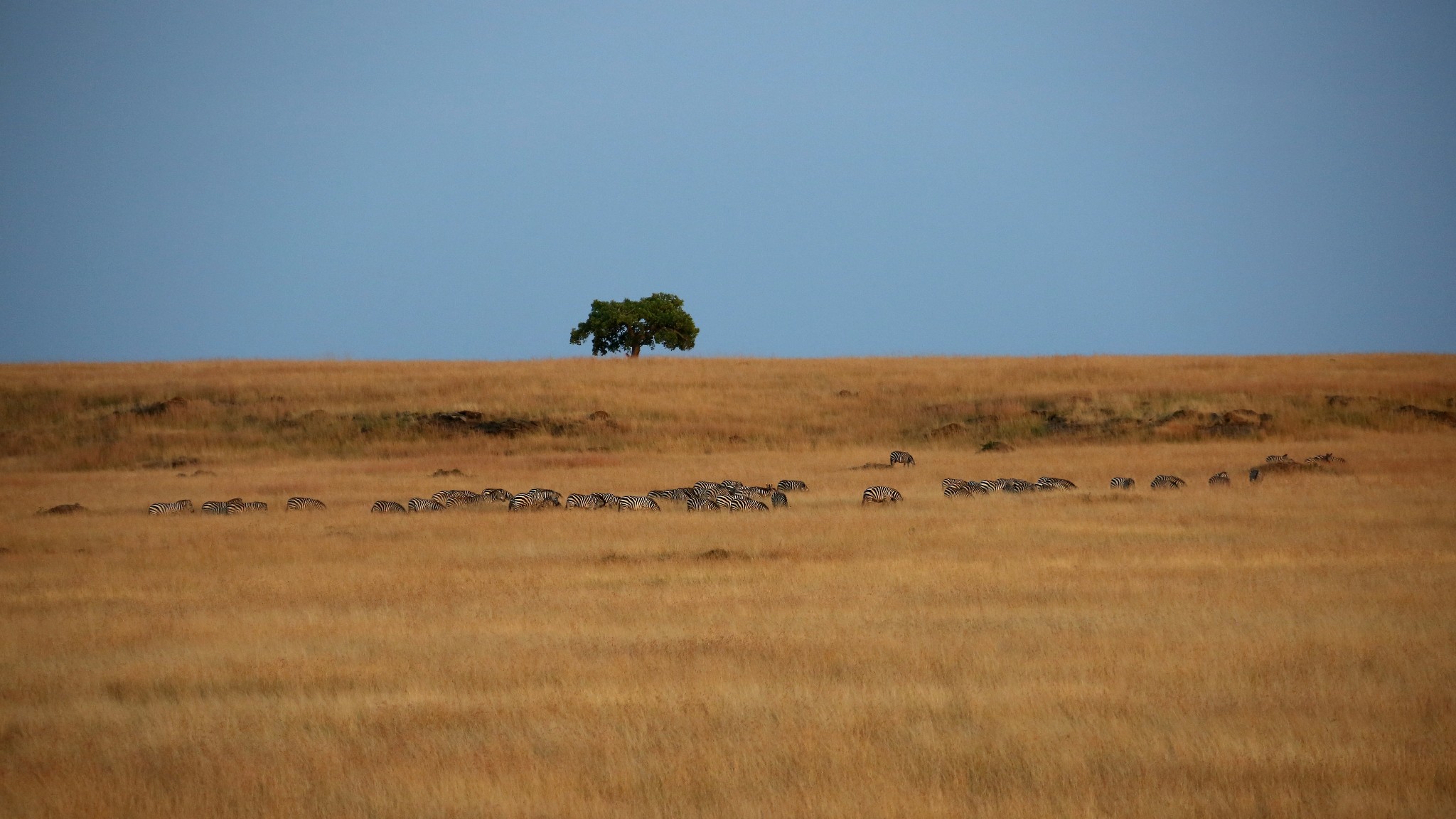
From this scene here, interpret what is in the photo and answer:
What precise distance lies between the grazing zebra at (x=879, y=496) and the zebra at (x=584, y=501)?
18.0ft

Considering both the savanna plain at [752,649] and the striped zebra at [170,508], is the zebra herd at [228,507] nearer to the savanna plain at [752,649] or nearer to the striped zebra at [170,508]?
the striped zebra at [170,508]

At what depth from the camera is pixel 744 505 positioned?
25438 mm

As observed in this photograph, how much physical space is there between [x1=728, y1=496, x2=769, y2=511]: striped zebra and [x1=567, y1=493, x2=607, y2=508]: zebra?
279cm

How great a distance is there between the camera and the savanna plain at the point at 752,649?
861cm

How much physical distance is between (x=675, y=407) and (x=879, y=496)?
952 inches

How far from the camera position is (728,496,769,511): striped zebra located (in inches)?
994

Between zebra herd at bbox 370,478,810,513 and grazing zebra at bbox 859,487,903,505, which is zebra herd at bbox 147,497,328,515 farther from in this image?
grazing zebra at bbox 859,487,903,505

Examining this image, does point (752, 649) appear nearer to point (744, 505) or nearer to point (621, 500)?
point (744, 505)

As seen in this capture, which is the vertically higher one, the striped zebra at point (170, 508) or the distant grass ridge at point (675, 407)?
the distant grass ridge at point (675, 407)

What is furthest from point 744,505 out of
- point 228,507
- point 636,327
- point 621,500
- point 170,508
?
point 636,327

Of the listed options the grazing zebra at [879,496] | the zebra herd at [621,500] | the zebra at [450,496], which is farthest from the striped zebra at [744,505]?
the zebra at [450,496]

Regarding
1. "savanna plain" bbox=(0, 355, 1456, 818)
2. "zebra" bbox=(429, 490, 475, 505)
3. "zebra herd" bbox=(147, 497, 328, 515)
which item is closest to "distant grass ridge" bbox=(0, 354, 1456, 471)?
"savanna plain" bbox=(0, 355, 1456, 818)

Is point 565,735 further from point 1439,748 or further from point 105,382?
point 105,382

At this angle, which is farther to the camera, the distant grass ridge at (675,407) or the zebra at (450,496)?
the distant grass ridge at (675,407)
